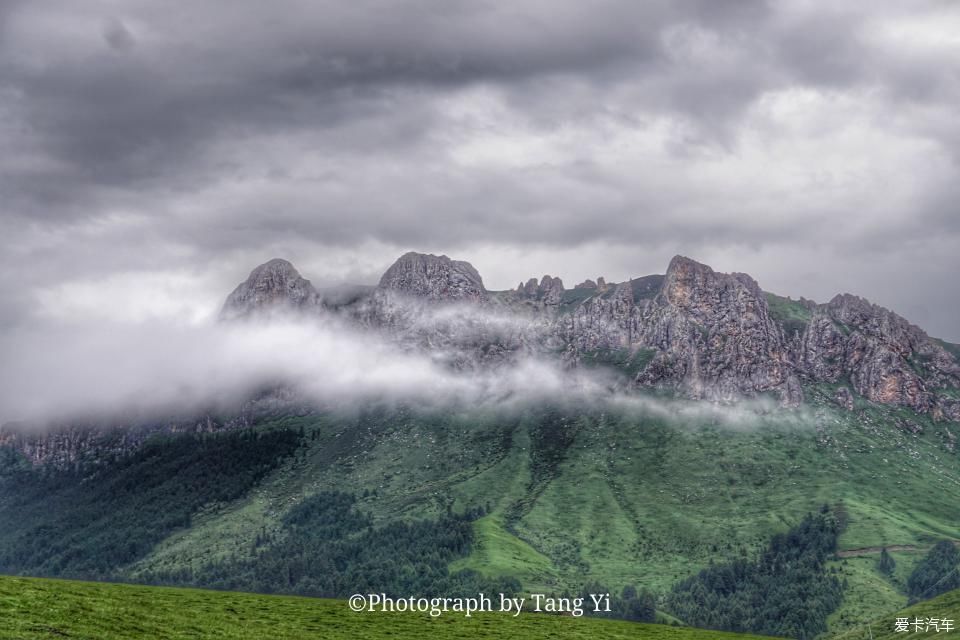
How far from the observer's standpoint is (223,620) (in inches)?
3649

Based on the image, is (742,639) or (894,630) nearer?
(742,639)

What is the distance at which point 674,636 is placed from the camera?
126125 mm

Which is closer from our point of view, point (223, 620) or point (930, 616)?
point (223, 620)

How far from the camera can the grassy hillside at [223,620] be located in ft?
242

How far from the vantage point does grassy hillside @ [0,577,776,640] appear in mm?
73812

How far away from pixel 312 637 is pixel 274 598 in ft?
120

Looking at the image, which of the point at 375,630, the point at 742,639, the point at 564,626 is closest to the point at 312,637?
the point at 375,630

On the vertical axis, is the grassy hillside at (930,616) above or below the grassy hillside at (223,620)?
below

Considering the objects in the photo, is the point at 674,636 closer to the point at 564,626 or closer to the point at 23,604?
the point at 564,626

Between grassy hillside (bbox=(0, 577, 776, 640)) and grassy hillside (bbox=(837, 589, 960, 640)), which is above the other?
grassy hillside (bbox=(0, 577, 776, 640))

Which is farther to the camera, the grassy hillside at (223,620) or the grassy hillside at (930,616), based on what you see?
the grassy hillside at (930,616)

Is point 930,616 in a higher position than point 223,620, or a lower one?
lower

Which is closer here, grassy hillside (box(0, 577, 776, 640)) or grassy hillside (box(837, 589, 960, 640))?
grassy hillside (box(0, 577, 776, 640))

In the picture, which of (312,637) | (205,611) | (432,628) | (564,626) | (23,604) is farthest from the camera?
(564,626)
